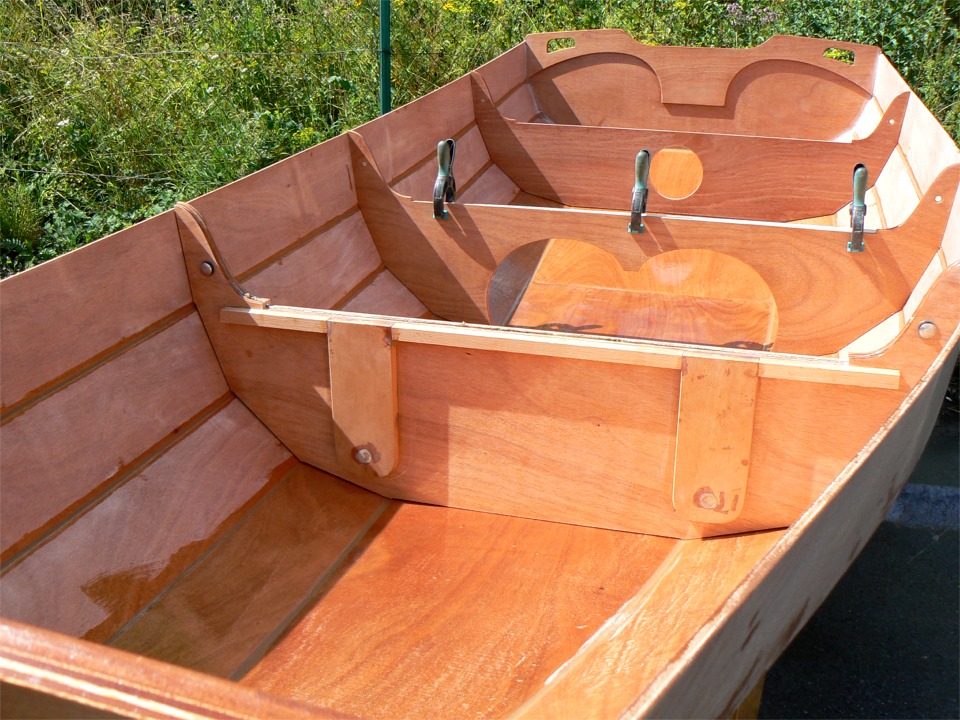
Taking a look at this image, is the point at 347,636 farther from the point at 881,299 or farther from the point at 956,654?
the point at 956,654

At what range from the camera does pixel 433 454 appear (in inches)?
74.5

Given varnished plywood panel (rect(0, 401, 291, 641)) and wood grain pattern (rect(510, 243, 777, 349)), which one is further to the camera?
wood grain pattern (rect(510, 243, 777, 349))

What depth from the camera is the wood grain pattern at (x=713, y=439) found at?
164 centimetres

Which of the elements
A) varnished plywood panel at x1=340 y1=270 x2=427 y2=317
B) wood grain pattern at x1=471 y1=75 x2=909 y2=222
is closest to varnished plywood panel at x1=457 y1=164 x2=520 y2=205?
wood grain pattern at x1=471 y1=75 x2=909 y2=222

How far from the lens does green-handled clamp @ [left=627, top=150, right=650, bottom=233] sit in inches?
91.5

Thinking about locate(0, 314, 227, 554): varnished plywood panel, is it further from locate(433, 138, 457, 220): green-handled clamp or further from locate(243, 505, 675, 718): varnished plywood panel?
locate(433, 138, 457, 220): green-handled clamp

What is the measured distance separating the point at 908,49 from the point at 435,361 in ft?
17.5

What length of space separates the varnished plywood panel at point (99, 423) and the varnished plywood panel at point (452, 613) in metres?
0.44

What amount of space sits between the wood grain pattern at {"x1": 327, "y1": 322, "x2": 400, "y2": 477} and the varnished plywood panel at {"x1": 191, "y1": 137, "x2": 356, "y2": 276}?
0.37 meters

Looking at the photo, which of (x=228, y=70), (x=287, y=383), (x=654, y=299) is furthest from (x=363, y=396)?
(x=228, y=70)

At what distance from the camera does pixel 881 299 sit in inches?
90.6

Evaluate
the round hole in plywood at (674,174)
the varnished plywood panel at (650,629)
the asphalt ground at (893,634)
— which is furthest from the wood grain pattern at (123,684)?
the round hole in plywood at (674,174)

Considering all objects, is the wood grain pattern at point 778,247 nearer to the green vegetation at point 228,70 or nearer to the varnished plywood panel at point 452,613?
the varnished plywood panel at point 452,613

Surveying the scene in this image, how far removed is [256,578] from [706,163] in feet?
7.93
